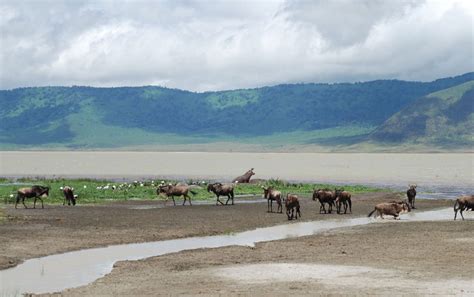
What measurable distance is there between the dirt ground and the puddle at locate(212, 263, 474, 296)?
3 cm

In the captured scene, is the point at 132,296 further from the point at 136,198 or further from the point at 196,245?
the point at 136,198

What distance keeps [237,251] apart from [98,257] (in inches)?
172

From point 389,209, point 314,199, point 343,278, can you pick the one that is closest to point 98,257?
point 343,278

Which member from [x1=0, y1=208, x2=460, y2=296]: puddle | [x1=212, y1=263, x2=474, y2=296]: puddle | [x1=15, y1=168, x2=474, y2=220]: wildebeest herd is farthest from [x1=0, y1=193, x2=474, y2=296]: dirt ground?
[x1=15, y1=168, x2=474, y2=220]: wildebeest herd

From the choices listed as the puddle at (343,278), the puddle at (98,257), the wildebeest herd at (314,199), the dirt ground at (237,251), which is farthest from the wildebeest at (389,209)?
the puddle at (343,278)

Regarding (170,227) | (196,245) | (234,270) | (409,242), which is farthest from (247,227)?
(234,270)

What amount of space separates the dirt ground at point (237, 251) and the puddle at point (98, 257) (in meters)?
0.66

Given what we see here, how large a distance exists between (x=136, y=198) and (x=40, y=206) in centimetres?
909

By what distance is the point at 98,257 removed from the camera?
24906 millimetres

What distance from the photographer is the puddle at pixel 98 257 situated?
20281 millimetres

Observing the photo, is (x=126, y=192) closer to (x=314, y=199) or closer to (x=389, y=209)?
(x=314, y=199)

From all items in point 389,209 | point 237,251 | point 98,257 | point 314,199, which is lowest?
point 98,257

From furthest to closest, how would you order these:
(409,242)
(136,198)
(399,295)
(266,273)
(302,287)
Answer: (136,198) < (409,242) < (266,273) < (302,287) < (399,295)

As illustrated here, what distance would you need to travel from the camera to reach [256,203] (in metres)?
46.6
